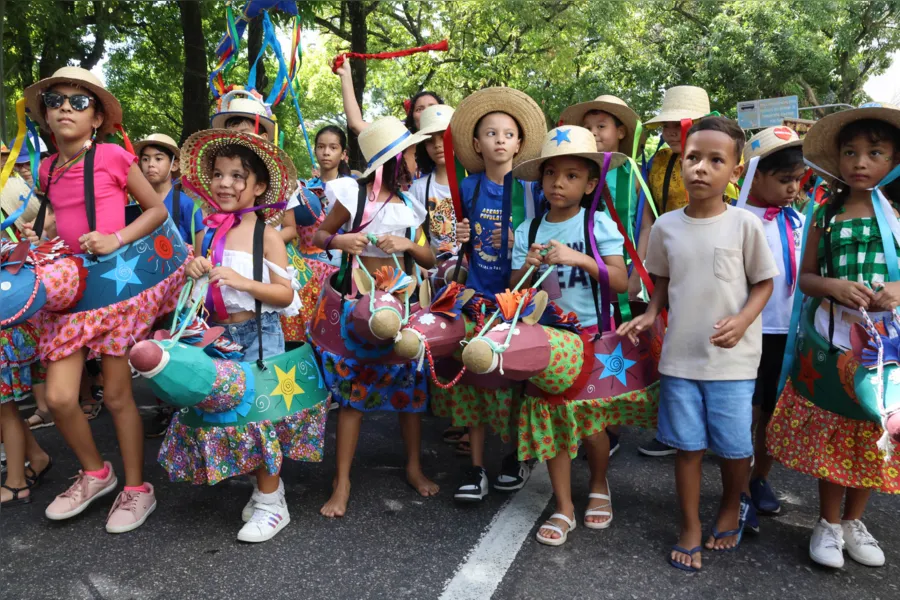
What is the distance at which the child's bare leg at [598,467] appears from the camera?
3.32 m

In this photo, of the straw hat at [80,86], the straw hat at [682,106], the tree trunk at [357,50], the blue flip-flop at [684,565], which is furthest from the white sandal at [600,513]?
the tree trunk at [357,50]

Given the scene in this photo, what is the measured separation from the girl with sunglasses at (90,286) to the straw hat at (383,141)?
3.64 ft

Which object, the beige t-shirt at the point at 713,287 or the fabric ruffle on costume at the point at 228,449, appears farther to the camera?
the fabric ruffle on costume at the point at 228,449

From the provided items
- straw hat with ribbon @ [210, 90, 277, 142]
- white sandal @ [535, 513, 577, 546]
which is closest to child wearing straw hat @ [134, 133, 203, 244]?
straw hat with ribbon @ [210, 90, 277, 142]

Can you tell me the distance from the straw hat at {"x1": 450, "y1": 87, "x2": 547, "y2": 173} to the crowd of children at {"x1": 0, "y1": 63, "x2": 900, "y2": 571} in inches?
0.5

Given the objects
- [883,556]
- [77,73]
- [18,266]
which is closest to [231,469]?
[18,266]

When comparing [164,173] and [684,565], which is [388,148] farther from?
[684,565]

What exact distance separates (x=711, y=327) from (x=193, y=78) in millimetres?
9080

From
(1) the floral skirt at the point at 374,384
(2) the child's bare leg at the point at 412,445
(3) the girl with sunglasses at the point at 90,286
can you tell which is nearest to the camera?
(3) the girl with sunglasses at the point at 90,286

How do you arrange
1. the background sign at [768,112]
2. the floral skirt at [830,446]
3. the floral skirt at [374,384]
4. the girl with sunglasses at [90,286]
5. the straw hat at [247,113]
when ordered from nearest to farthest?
1. the floral skirt at [830,446]
2. the girl with sunglasses at [90,286]
3. the floral skirt at [374,384]
4. the straw hat at [247,113]
5. the background sign at [768,112]

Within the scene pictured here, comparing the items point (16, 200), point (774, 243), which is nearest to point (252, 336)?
point (16, 200)

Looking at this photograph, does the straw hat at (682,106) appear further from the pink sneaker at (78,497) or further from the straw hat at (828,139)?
the pink sneaker at (78,497)

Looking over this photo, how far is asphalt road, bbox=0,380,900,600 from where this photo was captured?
277 cm

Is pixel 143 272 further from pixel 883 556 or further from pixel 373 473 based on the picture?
pixel 883 556
